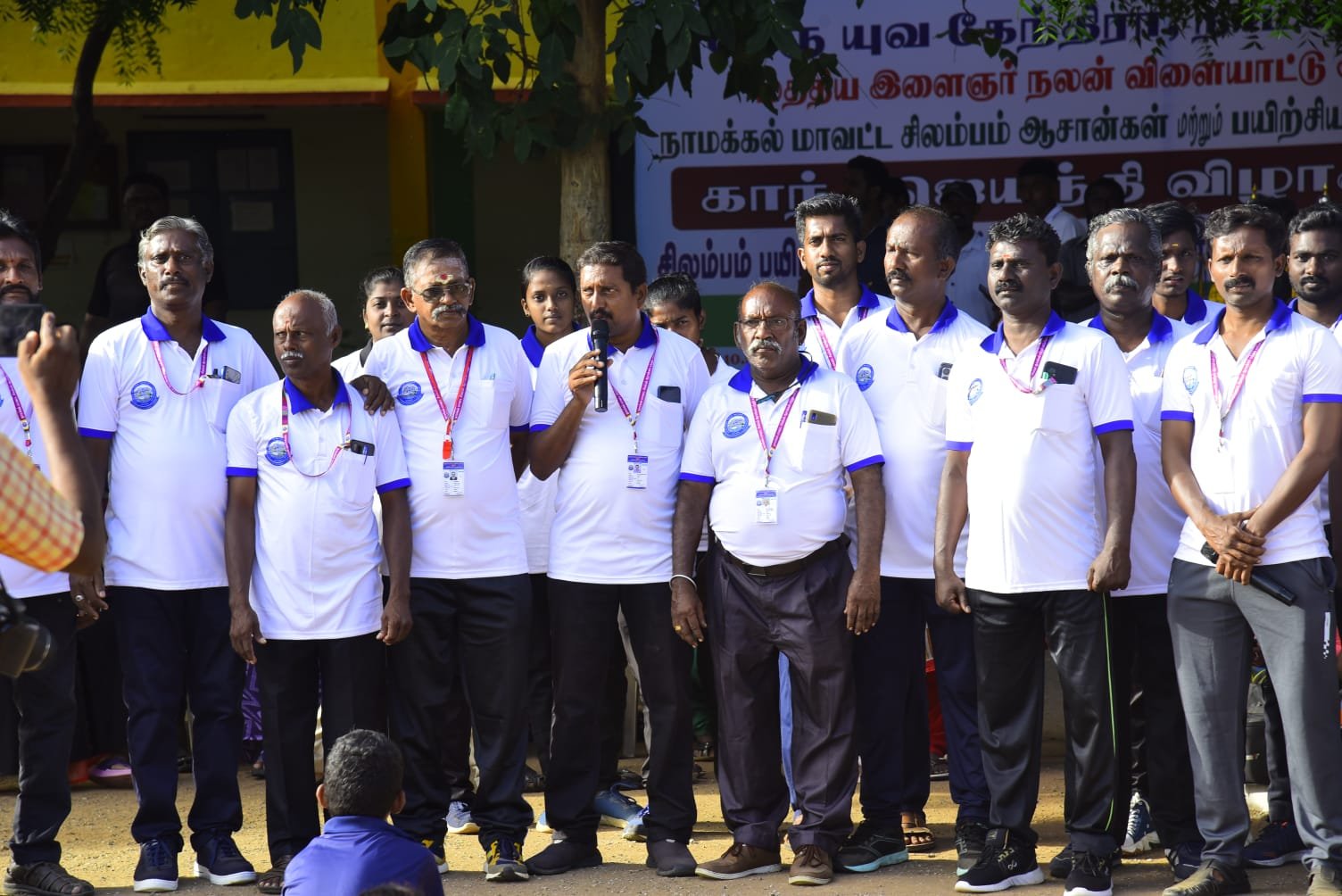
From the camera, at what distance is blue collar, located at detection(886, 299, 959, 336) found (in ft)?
20.9

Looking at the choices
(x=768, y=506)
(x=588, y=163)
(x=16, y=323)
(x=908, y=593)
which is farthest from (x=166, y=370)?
(x=588, y=163)

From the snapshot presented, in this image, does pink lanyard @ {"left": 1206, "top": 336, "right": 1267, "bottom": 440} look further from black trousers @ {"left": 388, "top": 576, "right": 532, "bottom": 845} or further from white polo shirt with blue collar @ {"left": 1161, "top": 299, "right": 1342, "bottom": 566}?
black trousers @ {"left": 388, "top": 576, "right": 532, "bottom": 845}

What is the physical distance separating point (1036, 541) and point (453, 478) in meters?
2.10

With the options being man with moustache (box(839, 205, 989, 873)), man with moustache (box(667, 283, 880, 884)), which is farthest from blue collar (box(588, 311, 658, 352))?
man with moustache (box(839, 205, 989, 873))

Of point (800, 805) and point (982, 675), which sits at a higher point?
point (982, 675)

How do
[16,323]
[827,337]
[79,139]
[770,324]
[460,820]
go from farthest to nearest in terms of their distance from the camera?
[79,139]
[460,820]
[827,337]
[770,324]
[16,323]

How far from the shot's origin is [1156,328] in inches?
245

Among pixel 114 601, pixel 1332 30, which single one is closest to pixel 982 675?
pixel 114 601

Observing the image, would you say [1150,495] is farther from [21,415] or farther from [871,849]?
[21,415]

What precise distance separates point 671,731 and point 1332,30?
622cm

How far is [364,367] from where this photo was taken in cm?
636

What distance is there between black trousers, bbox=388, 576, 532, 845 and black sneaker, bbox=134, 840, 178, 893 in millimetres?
826

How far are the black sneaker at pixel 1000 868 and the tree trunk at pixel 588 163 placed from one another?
156 inches

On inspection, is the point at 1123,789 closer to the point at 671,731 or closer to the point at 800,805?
the point at 800,805
